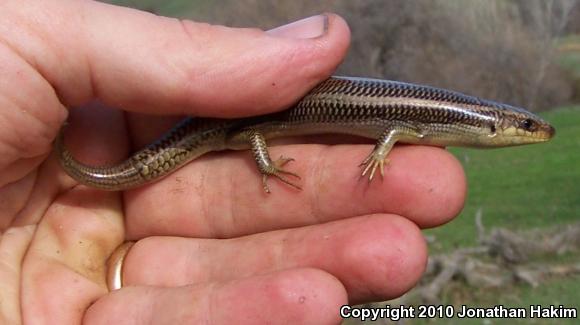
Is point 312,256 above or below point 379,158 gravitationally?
below

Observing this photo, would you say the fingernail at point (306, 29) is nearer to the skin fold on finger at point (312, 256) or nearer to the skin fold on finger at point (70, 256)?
the skin fold on finger at point (312, 256)

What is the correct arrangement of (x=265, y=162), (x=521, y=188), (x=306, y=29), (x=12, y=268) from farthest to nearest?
(x=521, y=188) < (x=265, y=162) < (x=12, y=268) < (x=306, y=29)

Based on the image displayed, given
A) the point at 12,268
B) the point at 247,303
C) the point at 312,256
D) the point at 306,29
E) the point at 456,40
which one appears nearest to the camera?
the point at 247,303

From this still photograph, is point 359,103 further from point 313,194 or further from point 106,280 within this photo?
point 106,280

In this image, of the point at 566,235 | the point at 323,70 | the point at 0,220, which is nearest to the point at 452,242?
the point at 566,235

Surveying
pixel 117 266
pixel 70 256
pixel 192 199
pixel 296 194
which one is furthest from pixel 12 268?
pixel 296 194

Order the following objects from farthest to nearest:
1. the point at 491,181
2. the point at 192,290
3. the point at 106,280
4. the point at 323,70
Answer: the point at 491,181, the point at 106,280, the point at 323,70, the point at 192,290

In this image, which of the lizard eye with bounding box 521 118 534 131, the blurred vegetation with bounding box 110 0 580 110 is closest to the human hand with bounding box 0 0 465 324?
the lizard eye with bounding box 521 118 534 131

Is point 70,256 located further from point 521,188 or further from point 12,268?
point 521,188
